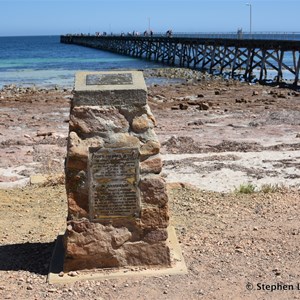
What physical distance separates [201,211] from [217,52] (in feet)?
187

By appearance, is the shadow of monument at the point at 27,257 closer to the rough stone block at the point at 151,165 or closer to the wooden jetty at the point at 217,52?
the rough stone block at the point at 151,165

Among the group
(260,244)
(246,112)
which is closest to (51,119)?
(246,112)

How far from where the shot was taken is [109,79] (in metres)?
5.67

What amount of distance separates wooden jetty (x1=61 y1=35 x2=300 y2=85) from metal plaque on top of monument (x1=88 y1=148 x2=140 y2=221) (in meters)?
27.5

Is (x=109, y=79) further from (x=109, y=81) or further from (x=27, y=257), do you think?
(x=27, y=257)

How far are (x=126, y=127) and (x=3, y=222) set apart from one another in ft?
9.63

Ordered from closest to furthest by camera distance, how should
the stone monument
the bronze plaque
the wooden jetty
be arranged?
the stone monument < the bronze plaque < the wooden jetty

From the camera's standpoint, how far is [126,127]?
214 inches

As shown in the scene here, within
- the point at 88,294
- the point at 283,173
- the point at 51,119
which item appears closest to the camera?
the point at 88,294

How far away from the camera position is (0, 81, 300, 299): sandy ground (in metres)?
5.41

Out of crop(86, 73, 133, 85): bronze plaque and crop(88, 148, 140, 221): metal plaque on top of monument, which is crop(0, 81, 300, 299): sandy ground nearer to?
crop(88, 148, 140, 221): metal plaque on top of monument

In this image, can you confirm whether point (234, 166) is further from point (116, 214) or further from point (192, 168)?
point (116, 214)

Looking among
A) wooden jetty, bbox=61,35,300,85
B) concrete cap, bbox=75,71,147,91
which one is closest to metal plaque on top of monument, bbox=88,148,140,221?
concrete cap, bbox=75,71,147,91

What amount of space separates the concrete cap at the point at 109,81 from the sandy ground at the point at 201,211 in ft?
5.88
